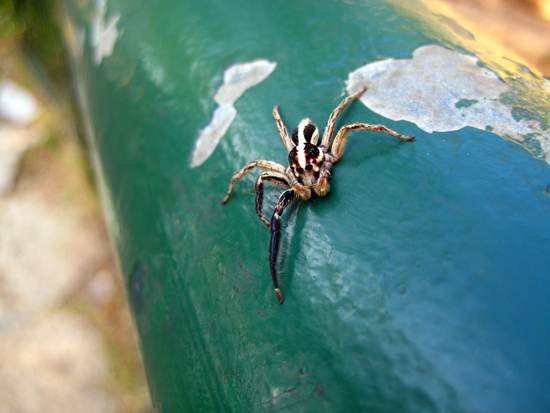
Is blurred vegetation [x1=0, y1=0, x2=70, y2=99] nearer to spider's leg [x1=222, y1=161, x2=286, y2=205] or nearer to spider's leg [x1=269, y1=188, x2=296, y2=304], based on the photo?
spider's leg [x1=222, y1=161, x2=286, y2=205]

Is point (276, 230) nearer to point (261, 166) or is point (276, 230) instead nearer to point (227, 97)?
point (261, 166)

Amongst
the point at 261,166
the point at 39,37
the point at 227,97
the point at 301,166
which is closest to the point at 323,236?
the point at 301,166

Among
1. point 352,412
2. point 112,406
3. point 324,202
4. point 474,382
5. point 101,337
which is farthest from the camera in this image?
point 101,337

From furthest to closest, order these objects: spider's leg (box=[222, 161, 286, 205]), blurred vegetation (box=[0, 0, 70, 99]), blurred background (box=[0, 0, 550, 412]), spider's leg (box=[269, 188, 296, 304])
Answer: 1. blurred vegetation (box=[0, 0, 70, 99])
2. blurred background (box=[0, 0, 550, 412])
3. spider's leg (box=[222, 161, 286, 205])
4. spider's leg (box=[269, 188, 296, 304])

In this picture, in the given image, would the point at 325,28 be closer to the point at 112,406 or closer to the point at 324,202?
the point at 324,202

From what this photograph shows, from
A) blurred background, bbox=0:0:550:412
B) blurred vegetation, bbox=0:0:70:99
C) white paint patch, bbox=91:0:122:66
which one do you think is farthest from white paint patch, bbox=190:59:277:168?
blurred vegetation, bbox=0:0:70:99

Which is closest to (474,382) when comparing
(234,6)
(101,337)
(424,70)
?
(424,70)
